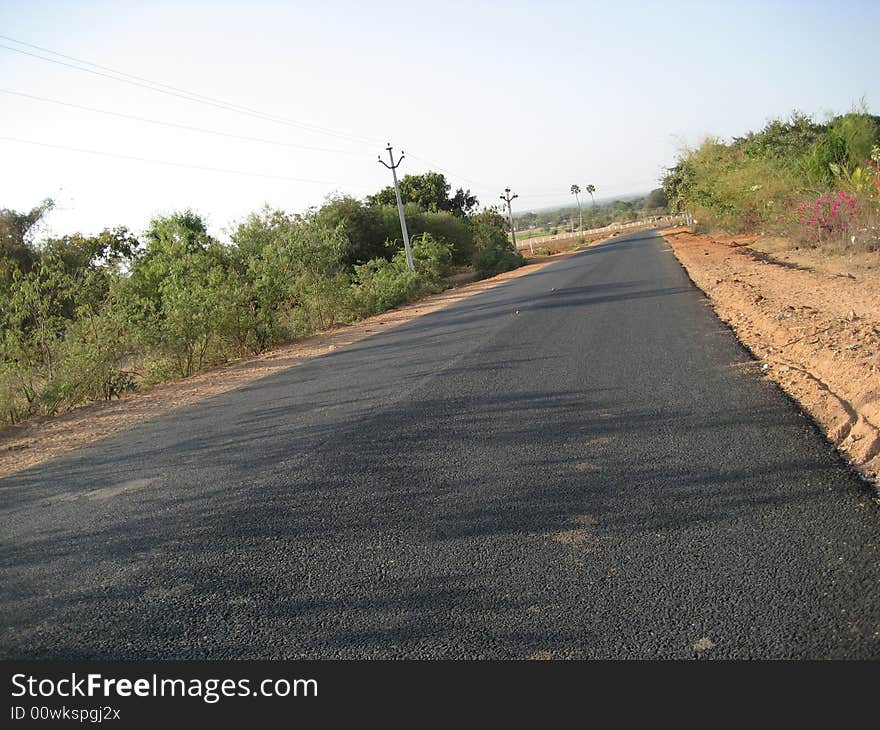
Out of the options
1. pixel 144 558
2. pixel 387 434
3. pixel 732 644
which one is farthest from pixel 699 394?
pixel 144 558

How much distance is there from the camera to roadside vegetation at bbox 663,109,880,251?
2039cm

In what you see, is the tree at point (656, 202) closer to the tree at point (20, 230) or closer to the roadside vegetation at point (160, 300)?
the roadside vegetation at point (160, 300)

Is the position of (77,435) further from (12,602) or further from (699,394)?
(699,394)

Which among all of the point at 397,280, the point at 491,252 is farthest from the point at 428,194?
the point at 397,280

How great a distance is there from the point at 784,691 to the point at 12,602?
4216mm

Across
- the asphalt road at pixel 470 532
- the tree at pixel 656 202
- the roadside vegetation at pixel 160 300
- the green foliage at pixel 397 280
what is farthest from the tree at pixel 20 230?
the tree at pixel 656 202

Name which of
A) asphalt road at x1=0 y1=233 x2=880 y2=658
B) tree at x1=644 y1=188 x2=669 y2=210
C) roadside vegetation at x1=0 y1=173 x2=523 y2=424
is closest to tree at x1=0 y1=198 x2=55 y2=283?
roadside vegetation at x1=0 y1=173 x2=523 y2=424

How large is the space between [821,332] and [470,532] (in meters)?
7.28

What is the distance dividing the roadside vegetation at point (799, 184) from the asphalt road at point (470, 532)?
14468 millimetres

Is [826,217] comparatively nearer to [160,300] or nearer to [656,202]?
[160,300]

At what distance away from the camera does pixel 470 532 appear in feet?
14.9

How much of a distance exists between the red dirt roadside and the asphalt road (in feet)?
1.03

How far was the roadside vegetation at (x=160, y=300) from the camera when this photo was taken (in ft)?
43.0

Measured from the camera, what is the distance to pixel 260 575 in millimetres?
4312
